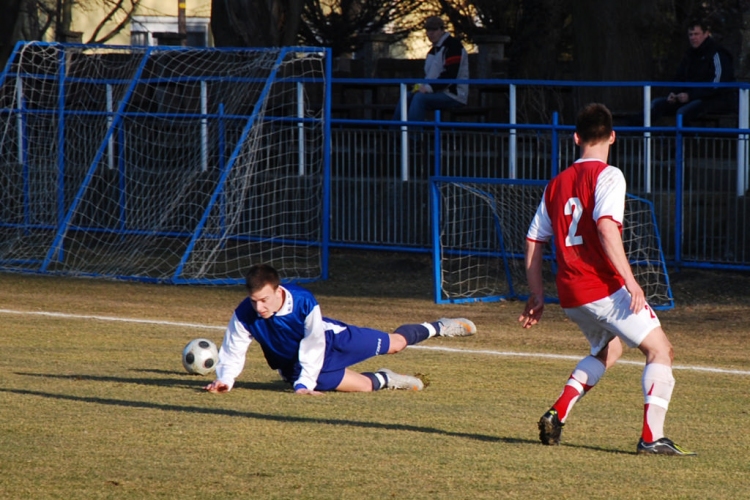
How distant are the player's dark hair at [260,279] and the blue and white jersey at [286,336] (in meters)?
0.24

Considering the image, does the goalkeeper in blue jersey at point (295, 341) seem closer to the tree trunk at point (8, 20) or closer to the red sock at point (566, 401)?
the red sock at point (566, 401)

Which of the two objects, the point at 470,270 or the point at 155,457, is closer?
the point at 155,457

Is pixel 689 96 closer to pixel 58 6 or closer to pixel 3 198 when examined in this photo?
pixel 3 198

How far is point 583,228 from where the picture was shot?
611cm

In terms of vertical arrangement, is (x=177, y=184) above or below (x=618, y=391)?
above

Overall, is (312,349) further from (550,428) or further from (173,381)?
(550,428)

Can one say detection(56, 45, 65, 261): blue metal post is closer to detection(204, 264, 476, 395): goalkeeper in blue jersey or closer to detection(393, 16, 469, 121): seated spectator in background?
detection(393, 16, 469, 121): seated spectator in background

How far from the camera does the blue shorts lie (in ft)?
25.9

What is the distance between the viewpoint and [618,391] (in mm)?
8398

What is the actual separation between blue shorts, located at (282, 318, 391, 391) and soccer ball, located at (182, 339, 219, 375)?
0.85 m

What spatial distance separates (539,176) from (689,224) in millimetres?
1983

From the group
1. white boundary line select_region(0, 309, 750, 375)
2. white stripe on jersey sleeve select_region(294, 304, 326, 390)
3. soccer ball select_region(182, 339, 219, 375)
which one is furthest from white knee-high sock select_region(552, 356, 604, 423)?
white boundary line select_region(0, 309, 750, 375)

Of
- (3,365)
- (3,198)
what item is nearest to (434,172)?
(3,198)

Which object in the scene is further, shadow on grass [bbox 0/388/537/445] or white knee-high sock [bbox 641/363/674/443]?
shadow on grass [bbox 0/388/537/445]
